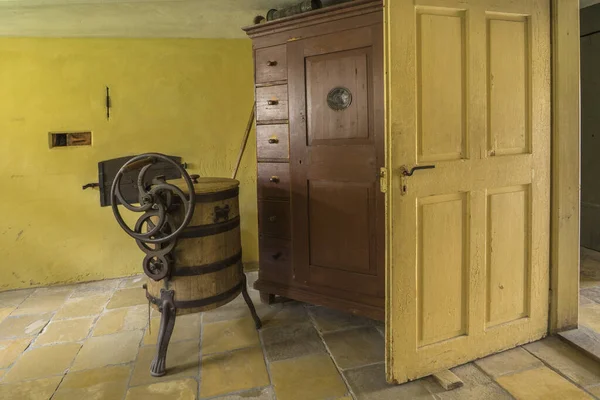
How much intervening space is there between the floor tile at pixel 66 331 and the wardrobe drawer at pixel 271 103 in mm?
1783

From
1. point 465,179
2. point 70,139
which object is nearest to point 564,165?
point 465,179

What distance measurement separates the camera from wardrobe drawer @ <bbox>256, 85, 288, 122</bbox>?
8.85ft

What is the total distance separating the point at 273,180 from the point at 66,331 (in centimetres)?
165

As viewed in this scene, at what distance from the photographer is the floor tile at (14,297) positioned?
323 centimetres

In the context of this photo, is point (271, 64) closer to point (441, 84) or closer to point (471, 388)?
point (441, 84)

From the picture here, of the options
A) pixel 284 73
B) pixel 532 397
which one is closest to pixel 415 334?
pixel 532 397

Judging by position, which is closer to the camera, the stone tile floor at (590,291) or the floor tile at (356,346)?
the floor tile at (356,346)

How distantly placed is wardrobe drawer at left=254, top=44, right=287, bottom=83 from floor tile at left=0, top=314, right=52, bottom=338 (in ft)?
7.19

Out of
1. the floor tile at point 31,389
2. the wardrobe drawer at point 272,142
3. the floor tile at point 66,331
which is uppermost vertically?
the wardrobe drawer at point 272,142

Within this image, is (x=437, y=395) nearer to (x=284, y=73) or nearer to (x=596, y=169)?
(x=284, y=73)

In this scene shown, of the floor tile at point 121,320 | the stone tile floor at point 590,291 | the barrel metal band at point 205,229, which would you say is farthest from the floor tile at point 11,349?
the stone tile floor at point 590,291

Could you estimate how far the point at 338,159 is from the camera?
8.26ft

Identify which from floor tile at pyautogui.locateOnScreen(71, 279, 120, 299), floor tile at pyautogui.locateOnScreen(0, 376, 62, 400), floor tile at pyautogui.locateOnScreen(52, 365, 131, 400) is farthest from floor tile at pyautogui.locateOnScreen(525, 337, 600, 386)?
floor tile at pyautogui.locateOnScreen(71, 279, 120, 299)

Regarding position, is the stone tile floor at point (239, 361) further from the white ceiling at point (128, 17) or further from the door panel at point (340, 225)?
the white ceiling at point (128, 17)
